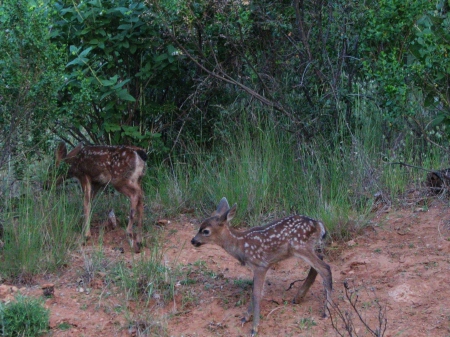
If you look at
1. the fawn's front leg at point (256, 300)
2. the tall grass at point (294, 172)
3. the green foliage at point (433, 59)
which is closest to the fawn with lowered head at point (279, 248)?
the fawn's front leg at point (256, 300)

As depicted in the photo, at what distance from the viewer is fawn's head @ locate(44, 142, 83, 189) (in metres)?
9.73

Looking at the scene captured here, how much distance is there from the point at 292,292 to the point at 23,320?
2.84m

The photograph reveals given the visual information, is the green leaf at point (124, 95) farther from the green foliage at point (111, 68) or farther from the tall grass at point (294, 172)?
the tall grass at point (294, 172)

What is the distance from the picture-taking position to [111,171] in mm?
9594

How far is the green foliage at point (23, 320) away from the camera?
706 cm

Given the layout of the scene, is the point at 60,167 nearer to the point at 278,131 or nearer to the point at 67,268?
the point at 67,268

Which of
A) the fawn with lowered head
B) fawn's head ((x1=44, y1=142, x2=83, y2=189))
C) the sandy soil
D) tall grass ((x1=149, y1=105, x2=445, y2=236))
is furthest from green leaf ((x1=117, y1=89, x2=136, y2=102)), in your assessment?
the fawn with lowered head

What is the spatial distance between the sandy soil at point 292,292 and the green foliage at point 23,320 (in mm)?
221

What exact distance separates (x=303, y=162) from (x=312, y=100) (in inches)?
46.5

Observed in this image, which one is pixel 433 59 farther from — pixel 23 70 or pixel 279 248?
pixel 23 70

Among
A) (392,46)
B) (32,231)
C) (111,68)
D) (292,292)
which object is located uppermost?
(392,46)

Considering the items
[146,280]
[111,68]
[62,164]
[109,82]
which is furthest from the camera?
[111,68]

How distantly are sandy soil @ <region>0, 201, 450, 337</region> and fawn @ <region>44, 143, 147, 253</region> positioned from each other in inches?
26.1

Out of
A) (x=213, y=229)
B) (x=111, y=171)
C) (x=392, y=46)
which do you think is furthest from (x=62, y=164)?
(x=392, y=46)
